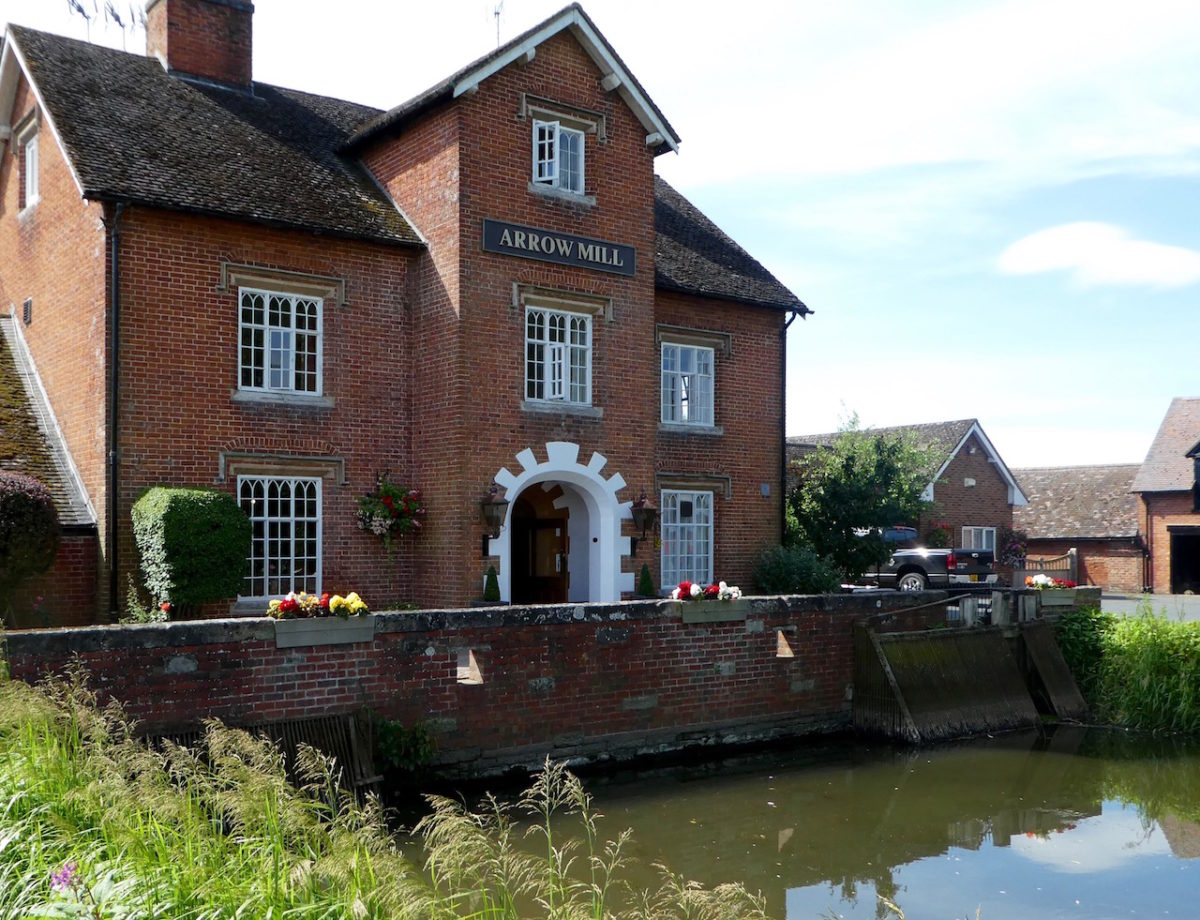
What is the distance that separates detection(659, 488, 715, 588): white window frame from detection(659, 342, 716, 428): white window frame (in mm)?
1366

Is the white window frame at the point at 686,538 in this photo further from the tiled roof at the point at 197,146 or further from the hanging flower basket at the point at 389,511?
the tiled roof at the point at 197,146

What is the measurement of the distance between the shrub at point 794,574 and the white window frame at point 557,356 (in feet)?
17.1

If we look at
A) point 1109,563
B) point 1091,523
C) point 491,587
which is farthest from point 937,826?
point 1091,523

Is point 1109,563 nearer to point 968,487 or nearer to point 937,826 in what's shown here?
point 968,487

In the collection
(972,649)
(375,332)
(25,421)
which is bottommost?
(972,649)

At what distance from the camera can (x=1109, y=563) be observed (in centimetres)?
4206

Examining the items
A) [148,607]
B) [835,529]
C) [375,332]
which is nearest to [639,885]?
[148,607]

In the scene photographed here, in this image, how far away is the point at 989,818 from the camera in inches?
467

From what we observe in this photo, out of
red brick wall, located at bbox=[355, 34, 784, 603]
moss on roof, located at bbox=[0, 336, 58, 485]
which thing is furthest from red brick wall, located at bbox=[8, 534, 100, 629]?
red brick wall, located at bbox=[355, 34, 784, 603]

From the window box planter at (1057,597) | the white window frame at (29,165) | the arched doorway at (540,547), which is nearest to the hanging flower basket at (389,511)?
the arched doorway at (540,547)

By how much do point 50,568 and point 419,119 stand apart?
28.7 ft

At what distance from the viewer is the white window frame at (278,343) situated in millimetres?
16328

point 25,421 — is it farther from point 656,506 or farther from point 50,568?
point 656,506

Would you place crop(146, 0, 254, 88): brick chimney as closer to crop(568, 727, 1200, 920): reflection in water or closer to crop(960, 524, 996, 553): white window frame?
crop(568, 727, 1200, 920): reflection in water
